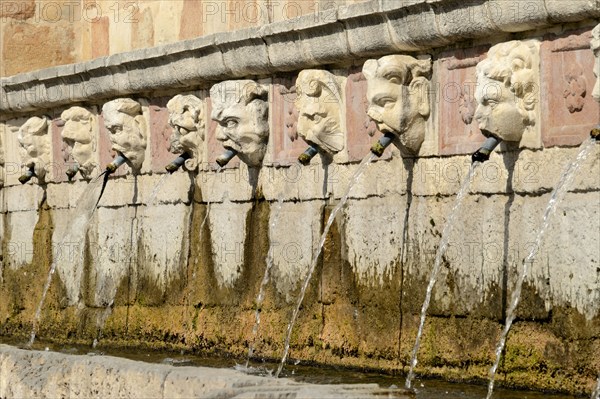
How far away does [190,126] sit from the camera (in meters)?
11.2

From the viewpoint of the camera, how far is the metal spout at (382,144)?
9195 mm

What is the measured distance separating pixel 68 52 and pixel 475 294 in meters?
5.89

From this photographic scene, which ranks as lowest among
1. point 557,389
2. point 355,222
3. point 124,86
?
point 557,389

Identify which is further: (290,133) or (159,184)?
(159,184)

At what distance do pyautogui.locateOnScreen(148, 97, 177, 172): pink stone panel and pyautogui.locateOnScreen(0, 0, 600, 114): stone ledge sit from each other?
17 cm

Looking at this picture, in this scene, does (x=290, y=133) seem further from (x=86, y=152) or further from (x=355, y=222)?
(x=86, y=152)

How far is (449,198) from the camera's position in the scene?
29.6 feet

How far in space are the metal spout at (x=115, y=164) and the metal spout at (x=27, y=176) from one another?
4.34 ft

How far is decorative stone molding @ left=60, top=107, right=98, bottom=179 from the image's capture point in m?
12.6

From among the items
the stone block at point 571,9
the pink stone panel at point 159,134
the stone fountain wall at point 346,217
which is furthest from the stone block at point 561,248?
the pink stone panel at point 159,134

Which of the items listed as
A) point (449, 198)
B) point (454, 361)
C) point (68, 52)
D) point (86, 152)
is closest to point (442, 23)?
point (449, 198)

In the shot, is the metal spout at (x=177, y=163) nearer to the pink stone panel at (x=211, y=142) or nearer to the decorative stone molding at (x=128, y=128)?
the pink stone panel at (x=211, y=142)

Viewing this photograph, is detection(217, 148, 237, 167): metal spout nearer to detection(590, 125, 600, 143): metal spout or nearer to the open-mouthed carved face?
the open-mouthed carved face

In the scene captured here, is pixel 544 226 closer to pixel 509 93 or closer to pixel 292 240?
pixel 509 93
